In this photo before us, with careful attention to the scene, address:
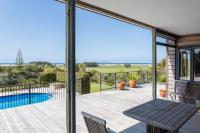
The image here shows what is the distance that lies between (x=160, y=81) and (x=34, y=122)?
32.6 feet

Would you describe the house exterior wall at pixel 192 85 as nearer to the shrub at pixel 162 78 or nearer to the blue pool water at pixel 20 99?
the shrub at pixel 162 78

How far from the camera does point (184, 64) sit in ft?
21.3

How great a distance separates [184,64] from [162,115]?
473 cm

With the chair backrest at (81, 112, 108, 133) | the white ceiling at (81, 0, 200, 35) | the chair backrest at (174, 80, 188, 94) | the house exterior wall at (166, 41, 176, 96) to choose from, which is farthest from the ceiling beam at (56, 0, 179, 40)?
the chair backrest at (81, 112, 108, 133)

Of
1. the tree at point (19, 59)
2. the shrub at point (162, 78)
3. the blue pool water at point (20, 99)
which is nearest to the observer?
the blue pool water at point (20, 99)

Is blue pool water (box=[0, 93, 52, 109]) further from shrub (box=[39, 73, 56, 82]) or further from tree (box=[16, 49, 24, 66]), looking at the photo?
tree (box=[16, 49, 24, 66])

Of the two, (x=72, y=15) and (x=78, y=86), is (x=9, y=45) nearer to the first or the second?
(x=78, y=86)

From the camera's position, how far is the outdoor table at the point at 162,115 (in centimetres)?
214

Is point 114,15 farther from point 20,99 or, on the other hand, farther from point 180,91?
point 20,99

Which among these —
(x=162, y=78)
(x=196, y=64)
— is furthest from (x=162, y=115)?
(x=162, y=78)

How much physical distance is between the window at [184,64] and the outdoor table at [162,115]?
3859mm

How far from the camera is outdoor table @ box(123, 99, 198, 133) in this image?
2139 mm

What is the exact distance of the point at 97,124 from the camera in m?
1.82

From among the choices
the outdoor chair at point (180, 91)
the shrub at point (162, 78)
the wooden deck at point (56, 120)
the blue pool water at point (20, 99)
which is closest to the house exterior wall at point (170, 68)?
the outdoor chair at point (180, 91)
